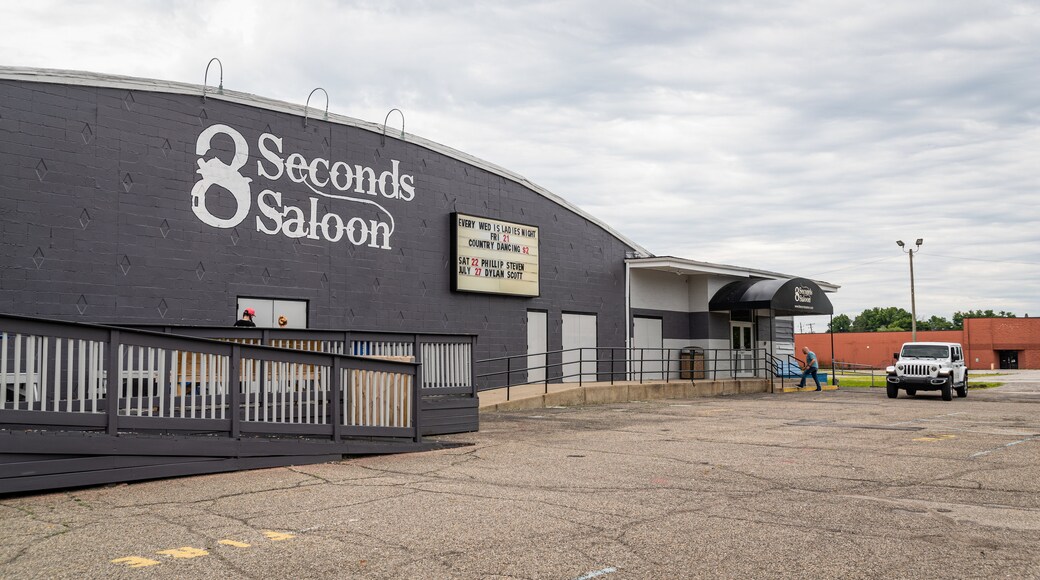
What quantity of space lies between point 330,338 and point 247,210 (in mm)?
6849

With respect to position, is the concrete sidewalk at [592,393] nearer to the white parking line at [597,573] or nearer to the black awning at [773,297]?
the black awning at [773,297]

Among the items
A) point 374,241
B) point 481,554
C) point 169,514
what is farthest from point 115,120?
point 481,554

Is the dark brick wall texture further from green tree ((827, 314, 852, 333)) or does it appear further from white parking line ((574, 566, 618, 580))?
green tree ((827, 314, 852, 333))

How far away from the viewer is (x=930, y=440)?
558 inches

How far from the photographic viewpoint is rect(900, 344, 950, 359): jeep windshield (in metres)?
28.3

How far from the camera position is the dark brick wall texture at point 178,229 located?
1586 cm

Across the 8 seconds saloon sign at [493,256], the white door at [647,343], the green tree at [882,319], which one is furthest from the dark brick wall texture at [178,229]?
the green tree at [882,319]

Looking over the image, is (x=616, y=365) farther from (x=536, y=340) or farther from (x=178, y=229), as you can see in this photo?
(x=178, y=229)

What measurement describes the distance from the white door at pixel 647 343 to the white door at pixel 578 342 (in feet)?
7.17

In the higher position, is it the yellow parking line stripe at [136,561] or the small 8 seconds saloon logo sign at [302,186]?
the small 8 seconds saloon logo sign at [302,186]

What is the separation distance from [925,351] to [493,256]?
50.8ft

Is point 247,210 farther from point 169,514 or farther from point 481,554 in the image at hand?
point 481,554

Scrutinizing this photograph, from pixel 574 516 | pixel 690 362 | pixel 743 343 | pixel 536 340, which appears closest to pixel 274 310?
pixel 536 340

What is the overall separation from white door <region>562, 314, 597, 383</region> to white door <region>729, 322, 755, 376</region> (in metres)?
8.11
